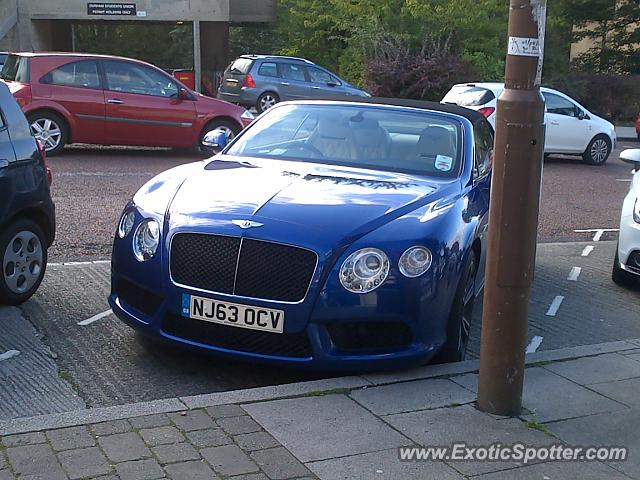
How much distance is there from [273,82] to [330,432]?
19.9m

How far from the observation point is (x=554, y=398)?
467cm

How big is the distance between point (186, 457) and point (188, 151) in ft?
41.9

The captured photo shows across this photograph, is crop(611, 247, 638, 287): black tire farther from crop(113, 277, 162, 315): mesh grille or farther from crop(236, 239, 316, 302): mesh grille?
crop(113, 277, 162, 315): mesh grille

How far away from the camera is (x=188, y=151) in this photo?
16.1 metres

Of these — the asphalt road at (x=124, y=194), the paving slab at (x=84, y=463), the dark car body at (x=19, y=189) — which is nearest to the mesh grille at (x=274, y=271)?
the paving slab at (x=84, y=463)

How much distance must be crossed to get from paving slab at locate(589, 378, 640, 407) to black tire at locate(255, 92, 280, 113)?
18879mm

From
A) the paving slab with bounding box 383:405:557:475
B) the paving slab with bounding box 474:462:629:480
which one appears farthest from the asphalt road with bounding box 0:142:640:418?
the paving slab with bounding box 474:462:629:480

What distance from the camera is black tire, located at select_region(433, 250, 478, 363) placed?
5020 millimetres

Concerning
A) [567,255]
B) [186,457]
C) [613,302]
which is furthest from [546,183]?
[186,457]

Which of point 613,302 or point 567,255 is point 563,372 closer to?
point 613,302

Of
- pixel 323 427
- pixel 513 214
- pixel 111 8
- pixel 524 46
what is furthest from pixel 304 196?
pixel 111 8

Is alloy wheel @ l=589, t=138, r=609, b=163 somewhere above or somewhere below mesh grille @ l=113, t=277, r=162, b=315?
below

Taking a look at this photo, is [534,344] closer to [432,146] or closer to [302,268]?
[432,146]

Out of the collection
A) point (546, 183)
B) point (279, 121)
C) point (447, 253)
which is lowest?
point (546, 183)
